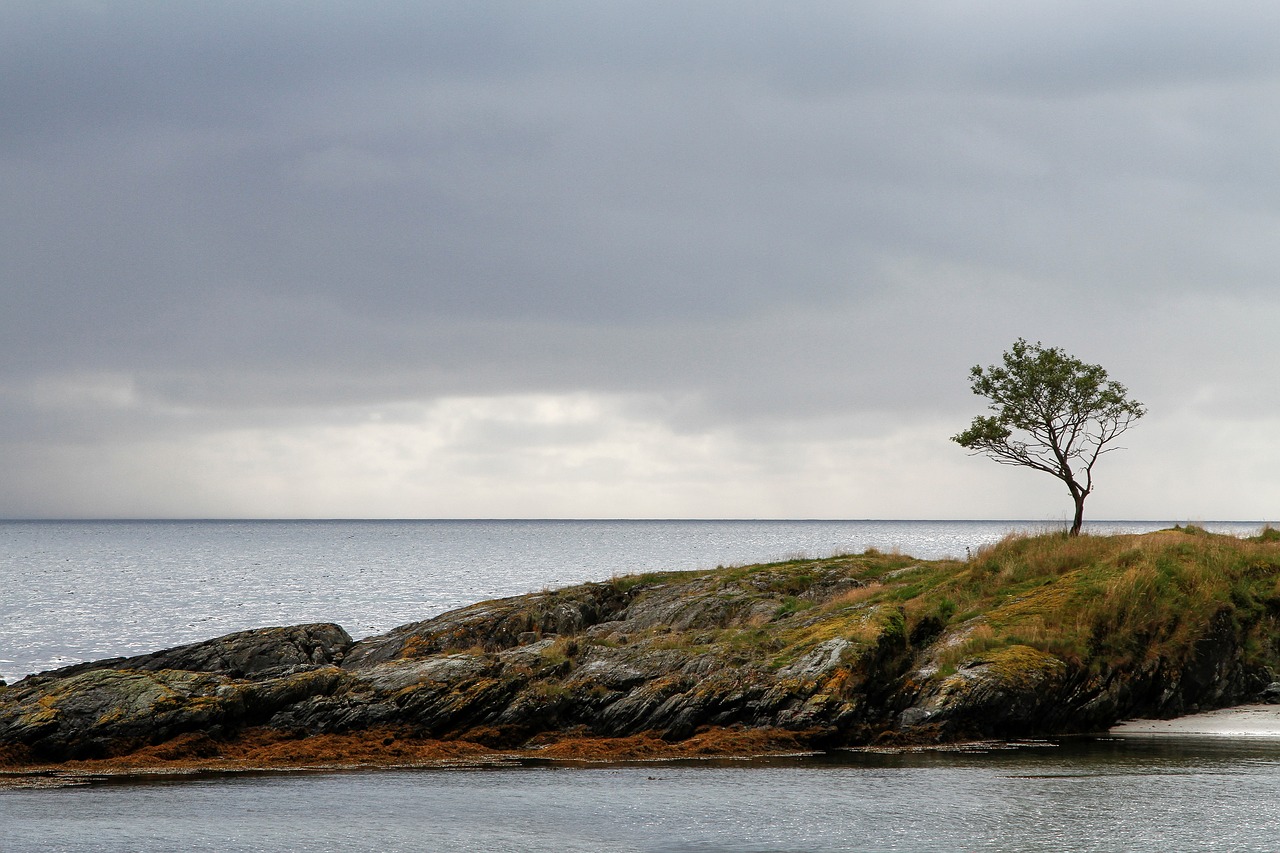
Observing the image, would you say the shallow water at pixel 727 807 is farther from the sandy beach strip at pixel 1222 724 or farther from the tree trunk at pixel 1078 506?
the tree trunk at pixel 1078 506

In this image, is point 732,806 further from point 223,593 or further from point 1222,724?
point 223,593

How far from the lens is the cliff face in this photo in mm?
32188

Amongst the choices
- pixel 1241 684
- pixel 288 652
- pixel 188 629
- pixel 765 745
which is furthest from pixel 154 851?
pixel 188 629

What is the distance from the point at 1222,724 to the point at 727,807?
698 inches

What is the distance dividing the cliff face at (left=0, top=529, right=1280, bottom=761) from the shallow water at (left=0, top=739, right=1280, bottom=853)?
278cm

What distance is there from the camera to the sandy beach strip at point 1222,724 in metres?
31.5

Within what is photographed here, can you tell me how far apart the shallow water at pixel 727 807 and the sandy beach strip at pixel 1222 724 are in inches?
74.8

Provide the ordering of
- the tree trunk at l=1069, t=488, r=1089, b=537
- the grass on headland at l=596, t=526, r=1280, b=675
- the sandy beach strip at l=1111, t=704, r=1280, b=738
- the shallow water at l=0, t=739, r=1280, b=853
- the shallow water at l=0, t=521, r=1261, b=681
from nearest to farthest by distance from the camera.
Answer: the shallow water at l=0, t=739, r=1280, b=853 → the sandy beach strip at l=1111, t=704, r=1280, b=738 → the grass on headland at l=596, t=526, r=1280, b=675 → the tree trunk at l=1069, t=488, r=1089, b=537 → the shallow water at l=0, t=521, r=1261, b=681

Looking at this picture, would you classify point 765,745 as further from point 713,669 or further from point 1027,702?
point 1027,702

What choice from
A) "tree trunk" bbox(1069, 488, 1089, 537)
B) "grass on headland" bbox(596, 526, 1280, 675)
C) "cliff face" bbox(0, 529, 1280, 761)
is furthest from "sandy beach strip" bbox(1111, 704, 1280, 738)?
"tree trunk" bbox(1069, 488, 1089, 537)

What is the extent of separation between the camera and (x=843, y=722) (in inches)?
1258

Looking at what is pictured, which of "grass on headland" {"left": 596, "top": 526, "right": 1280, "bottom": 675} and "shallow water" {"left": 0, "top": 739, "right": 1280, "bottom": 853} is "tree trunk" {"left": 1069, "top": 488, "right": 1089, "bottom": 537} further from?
"shallow water" {"left": 0, "top": 739, "right": 1280, "bottom": 853}

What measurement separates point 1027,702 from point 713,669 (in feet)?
31.1

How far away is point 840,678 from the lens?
32.8m
